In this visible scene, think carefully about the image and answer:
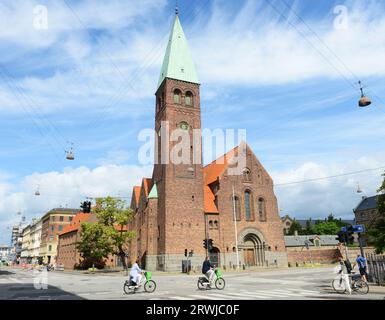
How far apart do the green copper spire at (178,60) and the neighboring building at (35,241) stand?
87233 mm

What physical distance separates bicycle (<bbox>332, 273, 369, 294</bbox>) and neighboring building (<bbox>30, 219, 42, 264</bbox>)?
10989 centimetres

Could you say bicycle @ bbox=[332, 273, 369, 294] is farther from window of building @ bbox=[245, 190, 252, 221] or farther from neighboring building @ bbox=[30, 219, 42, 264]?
neighboring building @ bbox=[30, 219, 42, 264]

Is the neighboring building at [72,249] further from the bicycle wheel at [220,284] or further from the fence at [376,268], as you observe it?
the fence at [376,268]

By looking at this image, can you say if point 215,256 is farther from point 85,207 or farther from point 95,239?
point 85,207

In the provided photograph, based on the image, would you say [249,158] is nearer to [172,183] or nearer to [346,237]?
[172,183]

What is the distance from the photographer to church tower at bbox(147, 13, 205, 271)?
1612 inches

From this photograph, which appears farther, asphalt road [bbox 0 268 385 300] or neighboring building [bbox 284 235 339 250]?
neighboring building [bbox 284 235 339 250]

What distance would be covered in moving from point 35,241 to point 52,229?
90.8ft

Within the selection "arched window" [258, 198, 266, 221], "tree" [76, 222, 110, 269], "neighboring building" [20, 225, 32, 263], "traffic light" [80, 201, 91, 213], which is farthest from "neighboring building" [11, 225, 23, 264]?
"traffic light" [80, 201, 91, 213]

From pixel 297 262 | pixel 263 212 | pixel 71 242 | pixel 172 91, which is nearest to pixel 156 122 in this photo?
pixel 172 91

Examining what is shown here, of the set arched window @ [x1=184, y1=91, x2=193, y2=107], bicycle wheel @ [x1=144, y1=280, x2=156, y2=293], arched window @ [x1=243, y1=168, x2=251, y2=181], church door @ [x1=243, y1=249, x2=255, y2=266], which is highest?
arched window @ [x1=184, y1=91, x2=193, y2=107]

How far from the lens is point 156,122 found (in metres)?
50.3

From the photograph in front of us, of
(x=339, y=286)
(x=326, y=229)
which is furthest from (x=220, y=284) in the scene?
(x=326, y=229)

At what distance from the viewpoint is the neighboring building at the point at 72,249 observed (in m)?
60.0
